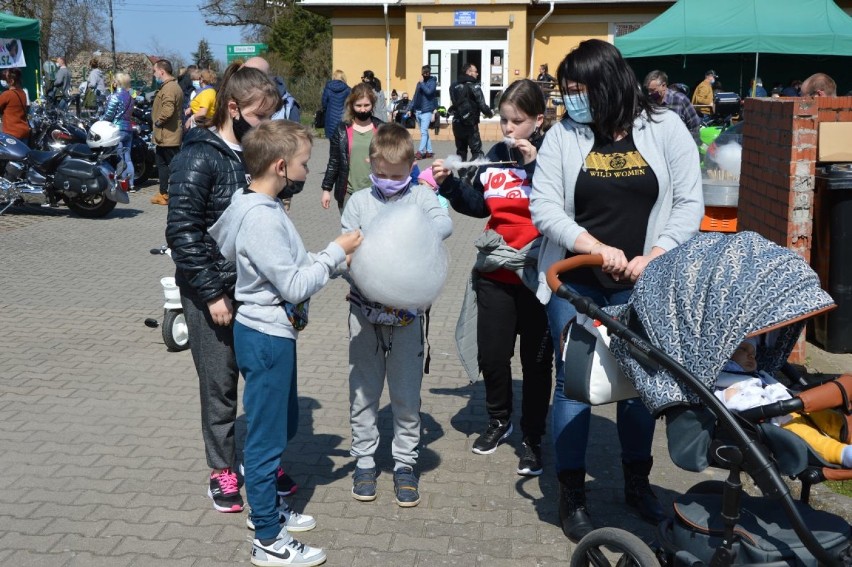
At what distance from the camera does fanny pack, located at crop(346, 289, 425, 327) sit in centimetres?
429

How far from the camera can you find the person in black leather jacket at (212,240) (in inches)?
158

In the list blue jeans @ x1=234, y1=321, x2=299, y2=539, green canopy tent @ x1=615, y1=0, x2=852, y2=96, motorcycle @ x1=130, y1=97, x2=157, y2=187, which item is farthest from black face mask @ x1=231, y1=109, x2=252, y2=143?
green canopy tent @ x1=615, y1=0, x2=852, y2=96

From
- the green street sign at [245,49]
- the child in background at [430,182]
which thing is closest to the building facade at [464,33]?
the green street sign at [245,49]

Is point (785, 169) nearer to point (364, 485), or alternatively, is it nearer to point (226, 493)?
point (364, 485)

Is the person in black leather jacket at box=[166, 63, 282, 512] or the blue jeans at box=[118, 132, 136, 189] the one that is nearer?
the person in black leather jacket at box=[166, 63, 282, 512]

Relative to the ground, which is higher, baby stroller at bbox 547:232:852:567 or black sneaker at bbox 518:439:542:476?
baby stroller at bbox 547:232:852:567

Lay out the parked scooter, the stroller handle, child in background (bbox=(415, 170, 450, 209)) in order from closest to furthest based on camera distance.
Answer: the stroller handle, child in background (bbox=(415, 170, 450, 209)), the parked scooter

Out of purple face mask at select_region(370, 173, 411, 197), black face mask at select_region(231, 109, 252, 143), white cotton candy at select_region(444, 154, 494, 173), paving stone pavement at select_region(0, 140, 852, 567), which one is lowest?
paving stone pavement at select_region(0, 140, 852, 567)

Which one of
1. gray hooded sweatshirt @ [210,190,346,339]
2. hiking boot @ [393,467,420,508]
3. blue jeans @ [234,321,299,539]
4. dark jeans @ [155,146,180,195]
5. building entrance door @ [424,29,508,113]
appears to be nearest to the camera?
gray hooded sweatshirt @ [210,190,346,339]

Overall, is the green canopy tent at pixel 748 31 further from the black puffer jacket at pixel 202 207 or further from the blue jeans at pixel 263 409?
the blue jeans at pixel 263 409

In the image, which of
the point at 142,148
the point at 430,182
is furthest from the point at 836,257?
the point at 142,148

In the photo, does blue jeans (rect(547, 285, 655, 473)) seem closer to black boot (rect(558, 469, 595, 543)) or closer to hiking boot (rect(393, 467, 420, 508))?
black boot (rect(558, 469, 595, 543))

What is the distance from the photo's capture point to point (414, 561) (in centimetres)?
395

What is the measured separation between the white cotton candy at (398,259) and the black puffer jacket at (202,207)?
1.98ft
